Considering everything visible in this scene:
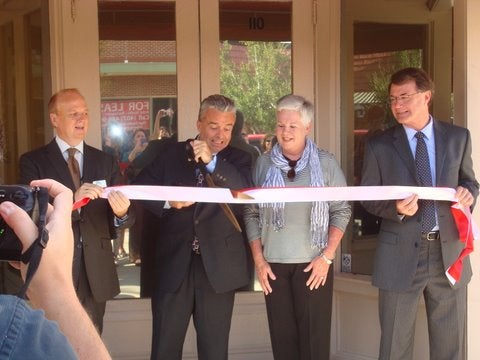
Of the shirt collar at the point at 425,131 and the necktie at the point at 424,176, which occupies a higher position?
the shirt collar at the point at 425,131

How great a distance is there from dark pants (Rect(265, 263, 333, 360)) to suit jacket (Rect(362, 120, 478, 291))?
13.7 inches

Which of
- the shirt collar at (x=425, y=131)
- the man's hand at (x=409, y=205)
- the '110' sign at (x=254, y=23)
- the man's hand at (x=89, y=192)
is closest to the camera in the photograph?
the man's hand at (x=89, y=192)

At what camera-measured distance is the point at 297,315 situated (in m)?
3.66

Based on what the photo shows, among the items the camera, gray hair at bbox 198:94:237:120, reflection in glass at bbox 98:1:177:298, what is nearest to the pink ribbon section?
gray hair at bbox 198:94:237:120

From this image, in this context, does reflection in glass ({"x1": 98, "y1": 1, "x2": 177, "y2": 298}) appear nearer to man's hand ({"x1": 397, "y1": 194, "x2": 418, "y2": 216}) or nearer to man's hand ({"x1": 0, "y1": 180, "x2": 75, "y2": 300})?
man's hand ({"x1": 397, "y1": 194, "x2": 418, "y2": 216})

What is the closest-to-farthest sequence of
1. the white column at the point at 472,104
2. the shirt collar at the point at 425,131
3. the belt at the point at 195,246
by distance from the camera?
1. the belt at the point at 195,246
2. the shirt collar at the point at 425,131
3. the white column at the point at 472,104

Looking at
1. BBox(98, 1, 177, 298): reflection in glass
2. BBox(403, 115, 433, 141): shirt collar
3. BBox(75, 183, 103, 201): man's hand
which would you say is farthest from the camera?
BBox(98, 1, 177, 298): reflection in glass

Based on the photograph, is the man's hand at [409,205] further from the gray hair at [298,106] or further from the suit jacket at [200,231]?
the suit jacket at [200,231]

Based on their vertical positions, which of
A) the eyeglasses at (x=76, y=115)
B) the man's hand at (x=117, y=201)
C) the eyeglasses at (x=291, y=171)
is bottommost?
the man's hand at (x=117, y=201)

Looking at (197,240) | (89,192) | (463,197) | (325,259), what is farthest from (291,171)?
(89,192)

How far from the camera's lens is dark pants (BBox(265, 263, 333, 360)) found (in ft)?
11.8

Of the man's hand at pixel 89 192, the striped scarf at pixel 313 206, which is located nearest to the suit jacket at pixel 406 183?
the striped scarf at pixel 313 206

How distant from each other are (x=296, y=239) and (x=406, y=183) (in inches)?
25.8

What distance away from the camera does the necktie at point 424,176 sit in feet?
11.9
